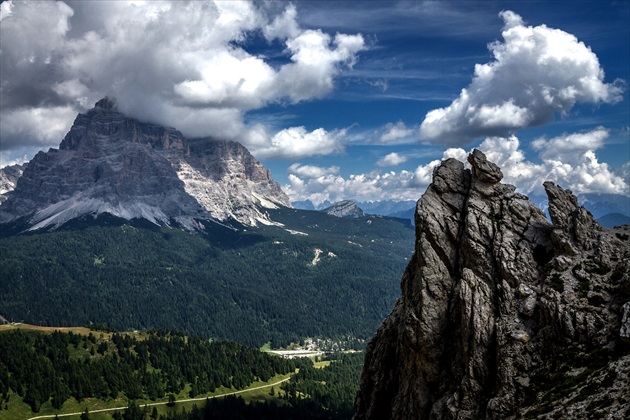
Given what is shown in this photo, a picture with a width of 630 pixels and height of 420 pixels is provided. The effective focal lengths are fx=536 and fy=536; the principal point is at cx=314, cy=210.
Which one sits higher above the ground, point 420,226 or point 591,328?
point 420,226

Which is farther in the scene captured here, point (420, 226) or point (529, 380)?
point (420, 226)

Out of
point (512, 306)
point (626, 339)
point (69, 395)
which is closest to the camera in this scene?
point (626, 339)

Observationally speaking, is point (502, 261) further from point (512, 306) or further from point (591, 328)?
point (591, 328)

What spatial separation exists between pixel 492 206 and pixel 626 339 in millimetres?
23818

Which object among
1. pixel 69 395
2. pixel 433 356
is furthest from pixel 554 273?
pixel 69 395

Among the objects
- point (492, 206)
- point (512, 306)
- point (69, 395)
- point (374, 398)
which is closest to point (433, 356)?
point (512, 306)

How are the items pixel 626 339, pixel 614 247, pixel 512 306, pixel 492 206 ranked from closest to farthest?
1. pixel 626 339
2. pixel 512 306
3. pixel 614 247
4. pixel 492 206

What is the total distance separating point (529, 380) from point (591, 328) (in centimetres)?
784

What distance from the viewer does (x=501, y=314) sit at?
56375 millimetres

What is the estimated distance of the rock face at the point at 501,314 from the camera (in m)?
49.0

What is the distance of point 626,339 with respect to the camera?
156 ft

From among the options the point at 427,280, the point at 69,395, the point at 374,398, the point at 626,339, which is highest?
the point at 427,280

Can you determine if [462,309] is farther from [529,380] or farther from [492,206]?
[492,206]

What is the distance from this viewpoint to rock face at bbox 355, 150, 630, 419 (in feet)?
161
